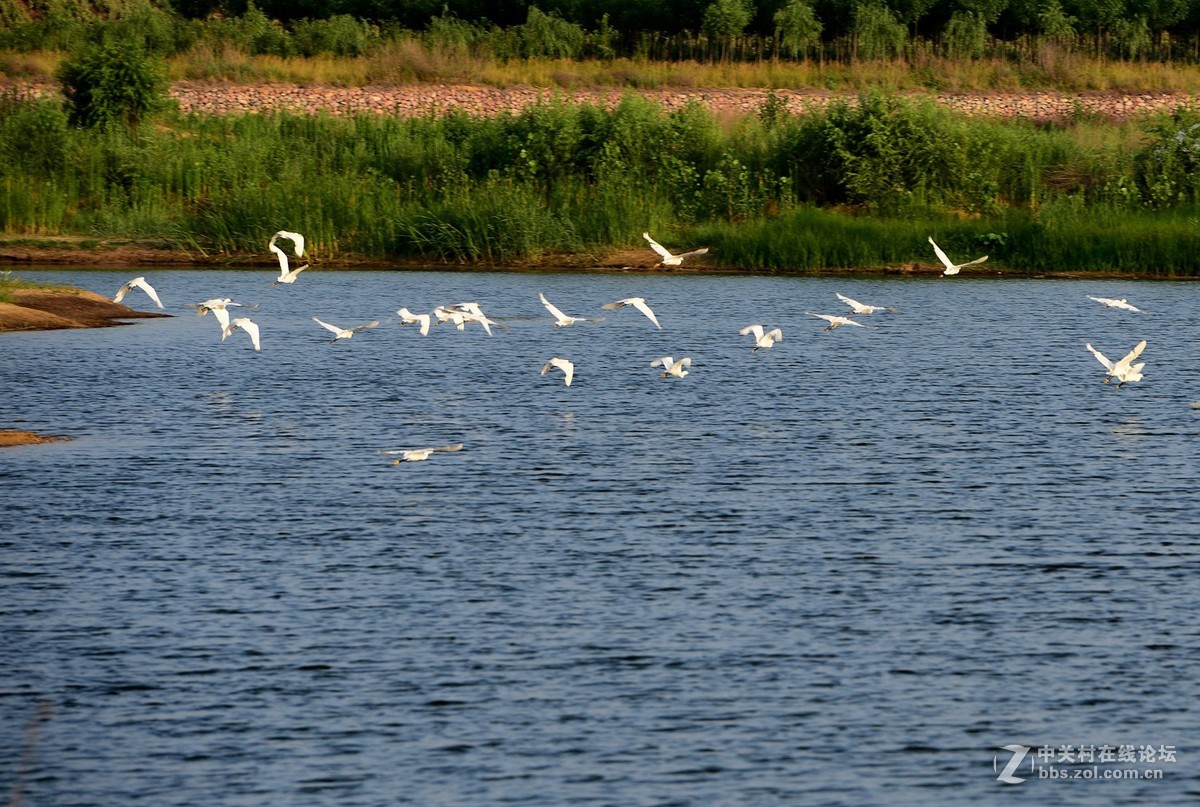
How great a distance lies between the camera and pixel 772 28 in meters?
66.2

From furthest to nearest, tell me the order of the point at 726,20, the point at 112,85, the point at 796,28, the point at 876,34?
the point at 726,20 < the point at 796,28 < the point at 876,34 < the point at 112,85

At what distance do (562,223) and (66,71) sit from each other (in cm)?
1445

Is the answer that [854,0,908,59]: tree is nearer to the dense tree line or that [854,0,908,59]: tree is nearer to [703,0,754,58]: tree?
the dense tree line

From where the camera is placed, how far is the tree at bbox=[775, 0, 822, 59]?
63469mm

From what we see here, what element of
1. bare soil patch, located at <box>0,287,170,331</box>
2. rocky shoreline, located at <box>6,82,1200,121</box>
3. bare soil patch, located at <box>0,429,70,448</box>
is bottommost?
bare soil patch, located at <box>0,287,170,331</box>

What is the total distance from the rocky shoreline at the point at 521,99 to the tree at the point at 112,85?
329 cm

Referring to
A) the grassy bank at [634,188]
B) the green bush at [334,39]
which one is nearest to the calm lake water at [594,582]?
the grassy bank at [634,188]

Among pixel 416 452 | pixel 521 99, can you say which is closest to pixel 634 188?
pixel 521 99

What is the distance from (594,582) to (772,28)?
52.7m

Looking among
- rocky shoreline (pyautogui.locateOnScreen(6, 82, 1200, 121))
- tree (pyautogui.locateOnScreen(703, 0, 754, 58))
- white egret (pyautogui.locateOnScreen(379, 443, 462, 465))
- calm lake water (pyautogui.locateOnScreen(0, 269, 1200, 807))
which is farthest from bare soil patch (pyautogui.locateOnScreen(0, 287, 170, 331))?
tree (pyautogui.locateOnScreen(703, 0, 754, 58))

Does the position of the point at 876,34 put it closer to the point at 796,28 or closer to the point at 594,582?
the point at 796,28

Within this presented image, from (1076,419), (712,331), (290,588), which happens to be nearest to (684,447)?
(1076,419)

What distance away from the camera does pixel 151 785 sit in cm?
1127

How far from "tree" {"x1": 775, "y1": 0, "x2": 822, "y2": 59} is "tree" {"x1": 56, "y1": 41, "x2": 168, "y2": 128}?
21.9 m
